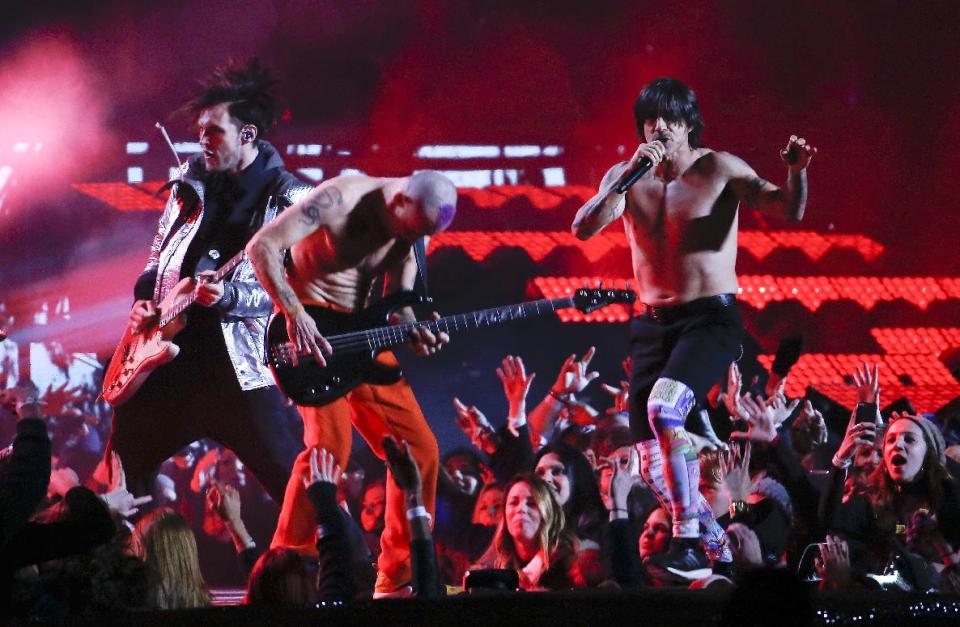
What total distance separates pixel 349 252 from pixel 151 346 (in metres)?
1.24

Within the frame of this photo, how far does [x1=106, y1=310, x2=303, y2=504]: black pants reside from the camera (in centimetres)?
568

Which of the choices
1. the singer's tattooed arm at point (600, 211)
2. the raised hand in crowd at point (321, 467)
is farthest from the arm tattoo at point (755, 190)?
the raised hand in crowd at point (321, 467)

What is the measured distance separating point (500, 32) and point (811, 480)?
139 inches

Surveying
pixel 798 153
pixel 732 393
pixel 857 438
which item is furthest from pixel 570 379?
pixel 798 153

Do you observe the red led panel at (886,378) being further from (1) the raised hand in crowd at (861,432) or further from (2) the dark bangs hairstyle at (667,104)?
(2) the dark bangs hairstyle at (667,104)

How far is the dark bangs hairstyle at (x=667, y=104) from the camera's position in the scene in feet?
16.0

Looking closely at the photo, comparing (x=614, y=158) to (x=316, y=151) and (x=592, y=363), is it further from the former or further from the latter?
(x=316, y=151)

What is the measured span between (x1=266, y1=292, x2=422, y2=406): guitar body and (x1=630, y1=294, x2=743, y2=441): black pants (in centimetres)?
110

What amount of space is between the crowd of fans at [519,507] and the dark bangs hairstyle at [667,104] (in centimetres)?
149

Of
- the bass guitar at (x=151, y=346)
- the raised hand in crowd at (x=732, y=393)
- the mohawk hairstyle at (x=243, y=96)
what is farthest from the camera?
the raised hand in crowd at (x=732, y=393)

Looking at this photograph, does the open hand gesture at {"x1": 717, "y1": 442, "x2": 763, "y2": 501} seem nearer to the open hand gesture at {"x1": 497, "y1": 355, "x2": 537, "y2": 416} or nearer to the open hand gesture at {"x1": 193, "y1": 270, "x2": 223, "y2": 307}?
the open hand gesture at {"x1": 497, "y1": 355, "x2": 537, "y2": 416}

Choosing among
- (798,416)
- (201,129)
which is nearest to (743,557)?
(798,416)

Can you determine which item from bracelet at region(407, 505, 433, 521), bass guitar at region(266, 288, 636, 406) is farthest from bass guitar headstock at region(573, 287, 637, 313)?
bracelet at region(407, 505, 433, 521)

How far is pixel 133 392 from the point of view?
598 centimetres
